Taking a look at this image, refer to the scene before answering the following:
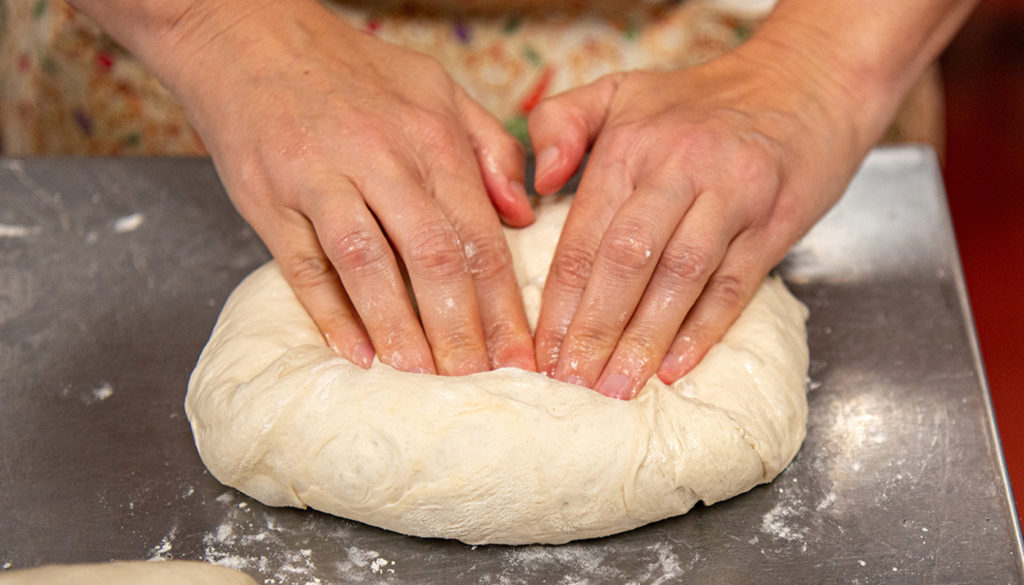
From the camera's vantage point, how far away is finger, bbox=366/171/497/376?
4.83ft

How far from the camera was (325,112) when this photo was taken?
1.56m

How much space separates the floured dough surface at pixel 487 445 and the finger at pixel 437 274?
0.06 metres

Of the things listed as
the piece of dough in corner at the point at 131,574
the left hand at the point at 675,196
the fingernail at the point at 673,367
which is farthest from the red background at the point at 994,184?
the piece of dough in corner at the point at 131,574

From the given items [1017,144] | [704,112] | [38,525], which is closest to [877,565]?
[704,112]

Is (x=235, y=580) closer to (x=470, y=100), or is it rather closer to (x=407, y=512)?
(x=407, y=512)

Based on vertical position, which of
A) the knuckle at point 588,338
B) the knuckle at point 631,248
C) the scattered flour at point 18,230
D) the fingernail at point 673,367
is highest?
the knuckle at point 631,248

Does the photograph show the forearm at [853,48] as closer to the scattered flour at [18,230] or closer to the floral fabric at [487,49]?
the floral fabric at [487,49]

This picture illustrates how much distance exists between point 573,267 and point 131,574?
0.84m

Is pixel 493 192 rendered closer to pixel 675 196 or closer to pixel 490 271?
pixel 490 271

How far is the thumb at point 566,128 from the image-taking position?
167 cm

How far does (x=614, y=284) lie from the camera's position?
1477mm

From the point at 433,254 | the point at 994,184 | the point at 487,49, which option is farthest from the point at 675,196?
the point at 994,184

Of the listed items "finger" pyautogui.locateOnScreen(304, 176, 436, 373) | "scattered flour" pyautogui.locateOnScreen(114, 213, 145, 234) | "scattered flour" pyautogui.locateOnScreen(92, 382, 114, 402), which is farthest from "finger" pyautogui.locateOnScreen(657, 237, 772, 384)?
"scattered flour" pyautogui.locateOnScreen(114, 213, 145, 234)

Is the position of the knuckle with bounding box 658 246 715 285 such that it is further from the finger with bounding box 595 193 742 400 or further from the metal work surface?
the metal work surface
